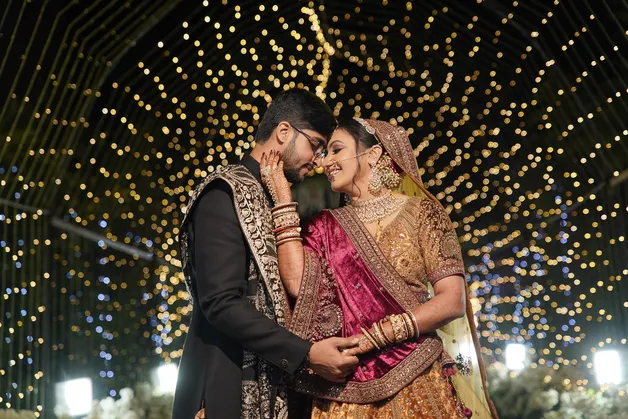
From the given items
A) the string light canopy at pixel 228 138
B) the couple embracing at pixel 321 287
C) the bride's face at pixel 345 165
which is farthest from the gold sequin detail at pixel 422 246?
the string light canopy at pixel 228 138

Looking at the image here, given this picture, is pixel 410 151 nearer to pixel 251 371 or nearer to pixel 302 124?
pixel 302 124

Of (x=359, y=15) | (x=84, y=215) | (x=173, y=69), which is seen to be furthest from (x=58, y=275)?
(x=359, y=15)

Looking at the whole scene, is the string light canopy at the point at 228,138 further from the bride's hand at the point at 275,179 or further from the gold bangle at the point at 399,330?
the gold bangle at the point at 399,330

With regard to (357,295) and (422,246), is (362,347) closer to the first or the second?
(357,295)

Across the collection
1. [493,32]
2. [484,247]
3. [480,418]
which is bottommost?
[480,418]

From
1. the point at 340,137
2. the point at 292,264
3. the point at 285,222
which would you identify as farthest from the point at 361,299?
the point at 340,137

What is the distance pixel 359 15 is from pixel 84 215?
2.71 metres

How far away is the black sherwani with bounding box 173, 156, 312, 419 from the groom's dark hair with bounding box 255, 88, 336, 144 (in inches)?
13.8

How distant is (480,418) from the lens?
3.28 meters

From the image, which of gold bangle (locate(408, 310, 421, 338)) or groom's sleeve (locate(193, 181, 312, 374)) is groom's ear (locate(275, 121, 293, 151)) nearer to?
groom's sleeve (locate(193, 181, 312, 374))

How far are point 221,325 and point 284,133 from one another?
2.42 ft

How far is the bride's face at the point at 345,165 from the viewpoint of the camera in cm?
318

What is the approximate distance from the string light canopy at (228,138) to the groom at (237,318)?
7.43ft

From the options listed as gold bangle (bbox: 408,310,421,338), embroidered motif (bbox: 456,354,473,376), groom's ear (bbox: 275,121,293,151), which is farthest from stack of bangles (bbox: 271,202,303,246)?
embroidered motif (bbox: 456,354,473,376)
